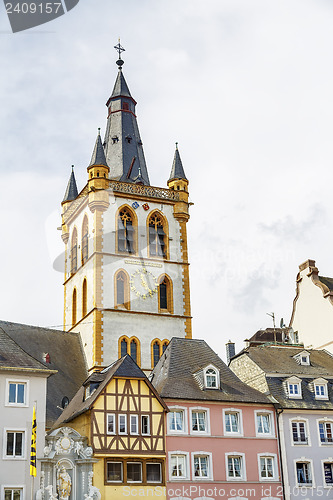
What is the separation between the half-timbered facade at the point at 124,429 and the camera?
39062mm

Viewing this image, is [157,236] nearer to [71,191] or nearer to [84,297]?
[84,297]

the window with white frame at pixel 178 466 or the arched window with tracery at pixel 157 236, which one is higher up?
the arched window with tracery at pixel 157 236

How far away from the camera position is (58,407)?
47.7m

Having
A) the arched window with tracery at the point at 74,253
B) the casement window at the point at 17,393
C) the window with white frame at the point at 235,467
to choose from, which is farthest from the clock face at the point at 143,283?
the casement window at the point at 17,393

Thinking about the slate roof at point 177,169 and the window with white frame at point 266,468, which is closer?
the window with white frame at point 266,468

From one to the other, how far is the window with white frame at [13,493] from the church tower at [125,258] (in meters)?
17.0

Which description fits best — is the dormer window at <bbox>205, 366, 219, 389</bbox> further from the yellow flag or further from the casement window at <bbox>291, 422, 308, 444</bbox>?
the yellow flag

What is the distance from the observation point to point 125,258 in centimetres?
5809

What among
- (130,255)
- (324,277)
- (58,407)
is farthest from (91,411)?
(324,277)

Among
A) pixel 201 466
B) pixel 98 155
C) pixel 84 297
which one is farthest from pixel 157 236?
pixel 201 466

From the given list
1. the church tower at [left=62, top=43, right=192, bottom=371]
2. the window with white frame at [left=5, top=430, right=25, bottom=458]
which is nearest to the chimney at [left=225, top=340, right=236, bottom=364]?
the church tower at [left=62, top=43, right=192, bottom=371]

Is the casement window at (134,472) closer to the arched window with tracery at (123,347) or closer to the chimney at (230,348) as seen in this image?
the arched window with tracery at (123,347)

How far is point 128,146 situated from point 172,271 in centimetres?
1201

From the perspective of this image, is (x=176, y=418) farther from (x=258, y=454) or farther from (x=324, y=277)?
(x=324, y=277)
